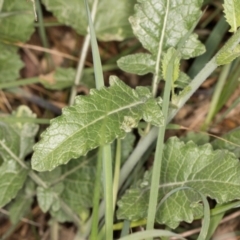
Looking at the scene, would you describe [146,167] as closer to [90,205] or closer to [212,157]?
[90,205]

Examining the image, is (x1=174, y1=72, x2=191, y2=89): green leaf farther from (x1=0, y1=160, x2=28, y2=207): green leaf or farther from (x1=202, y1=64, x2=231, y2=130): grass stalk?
(x1=0, y1=160, x2=28, y2=207): green leaf

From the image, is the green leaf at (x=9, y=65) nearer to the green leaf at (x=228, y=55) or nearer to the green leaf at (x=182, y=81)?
the green leaf at (x=182, y=81)

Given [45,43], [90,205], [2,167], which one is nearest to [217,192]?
[90,205]

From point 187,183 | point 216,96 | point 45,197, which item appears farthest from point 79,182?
point 216,96

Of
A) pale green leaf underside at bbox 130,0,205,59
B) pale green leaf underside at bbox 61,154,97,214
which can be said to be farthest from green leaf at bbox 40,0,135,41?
pale green leaf underside at bbox 61,154,97,214

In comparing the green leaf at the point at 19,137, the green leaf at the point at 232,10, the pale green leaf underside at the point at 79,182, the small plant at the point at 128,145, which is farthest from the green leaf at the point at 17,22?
the green leaf at the point at 232,10

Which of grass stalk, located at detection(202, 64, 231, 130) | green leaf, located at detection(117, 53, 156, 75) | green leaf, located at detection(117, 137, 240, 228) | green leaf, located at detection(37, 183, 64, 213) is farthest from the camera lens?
grass stalk, located at detection(202, 64, 231, 130)
